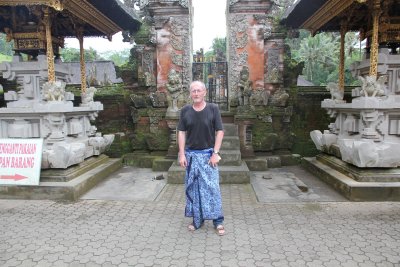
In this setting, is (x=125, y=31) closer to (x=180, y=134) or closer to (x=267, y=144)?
(x=267, y=144)

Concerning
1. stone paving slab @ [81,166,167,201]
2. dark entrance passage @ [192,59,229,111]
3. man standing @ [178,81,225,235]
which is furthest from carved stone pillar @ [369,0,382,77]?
dark entrance passage @ [192,59,229,111]

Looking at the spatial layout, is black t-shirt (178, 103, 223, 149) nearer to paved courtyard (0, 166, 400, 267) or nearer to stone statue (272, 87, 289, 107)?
paved courtyard (0, 166, 400, 267)

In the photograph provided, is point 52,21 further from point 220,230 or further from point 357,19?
point 357,19

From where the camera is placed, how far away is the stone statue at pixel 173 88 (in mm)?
7609

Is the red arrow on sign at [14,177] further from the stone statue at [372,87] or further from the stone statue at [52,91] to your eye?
the stone statue at [372,87]

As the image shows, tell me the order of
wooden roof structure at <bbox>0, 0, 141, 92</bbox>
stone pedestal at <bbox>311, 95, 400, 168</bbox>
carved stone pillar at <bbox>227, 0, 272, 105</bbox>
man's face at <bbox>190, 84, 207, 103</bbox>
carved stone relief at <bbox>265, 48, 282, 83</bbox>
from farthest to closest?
carved stone relief at <bbox>265, 48, 282, 83</bbox> < carved stone pillar at <bbox>227, 0, 272, 105</bbox> < wooden roof structure at <bbox>0, 0, 141, 92</bbox> < stone pedestal at <bbox>311, 95, 400, 168</bbox> < man's face at <bbox>190, 84, 207, 103</bbox>

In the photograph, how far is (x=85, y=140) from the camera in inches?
275

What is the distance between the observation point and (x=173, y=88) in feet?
25.1

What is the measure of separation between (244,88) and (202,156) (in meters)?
4.17

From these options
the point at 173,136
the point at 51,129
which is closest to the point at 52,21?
the point at 51,129

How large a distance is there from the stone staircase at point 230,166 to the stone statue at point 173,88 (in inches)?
52.7

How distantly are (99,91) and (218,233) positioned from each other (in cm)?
639

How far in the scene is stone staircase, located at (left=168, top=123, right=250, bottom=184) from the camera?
632 centimetres

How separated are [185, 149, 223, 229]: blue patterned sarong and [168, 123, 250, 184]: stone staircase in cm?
232
